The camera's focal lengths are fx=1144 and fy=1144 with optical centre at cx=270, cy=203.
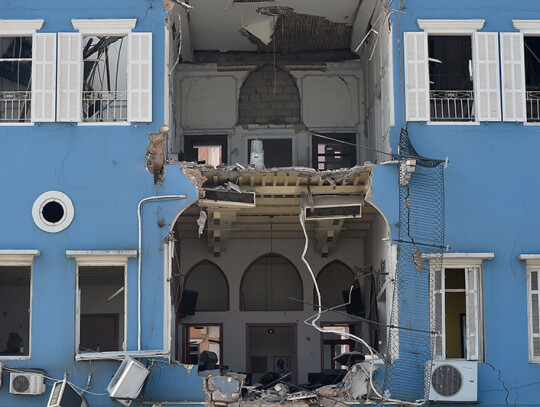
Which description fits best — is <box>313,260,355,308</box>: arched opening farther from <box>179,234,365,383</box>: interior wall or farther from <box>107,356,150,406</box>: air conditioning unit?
<box>107,356,150,406</box>: air conditioning unit

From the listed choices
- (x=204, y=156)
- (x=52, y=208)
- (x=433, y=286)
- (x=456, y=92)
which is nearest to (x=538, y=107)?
(x=456, y=92)

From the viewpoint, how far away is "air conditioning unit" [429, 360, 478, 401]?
19812 millimetres

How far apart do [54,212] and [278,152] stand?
6.70 metres

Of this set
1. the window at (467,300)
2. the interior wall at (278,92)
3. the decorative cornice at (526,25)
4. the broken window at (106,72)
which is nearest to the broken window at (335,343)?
the interior wall at (278,92)

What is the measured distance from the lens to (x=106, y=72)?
960 inches

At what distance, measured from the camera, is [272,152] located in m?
25.8

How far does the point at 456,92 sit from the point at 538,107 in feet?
5.90

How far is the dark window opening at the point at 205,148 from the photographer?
85.2ft

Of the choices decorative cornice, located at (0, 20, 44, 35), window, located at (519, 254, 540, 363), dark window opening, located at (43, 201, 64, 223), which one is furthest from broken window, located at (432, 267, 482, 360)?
decorative cornice, located at (0, 20, 44, 35)

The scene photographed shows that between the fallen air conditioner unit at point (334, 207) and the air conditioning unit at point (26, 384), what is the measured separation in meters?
5.73

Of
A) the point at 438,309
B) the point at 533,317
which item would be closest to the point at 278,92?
the point at 438,309

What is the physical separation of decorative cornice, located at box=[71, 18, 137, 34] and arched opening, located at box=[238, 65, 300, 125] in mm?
5428

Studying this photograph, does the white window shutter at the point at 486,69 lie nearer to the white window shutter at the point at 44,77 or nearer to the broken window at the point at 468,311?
the broken window at the point at 468,311

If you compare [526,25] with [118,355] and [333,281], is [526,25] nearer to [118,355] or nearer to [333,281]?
[333,281]
